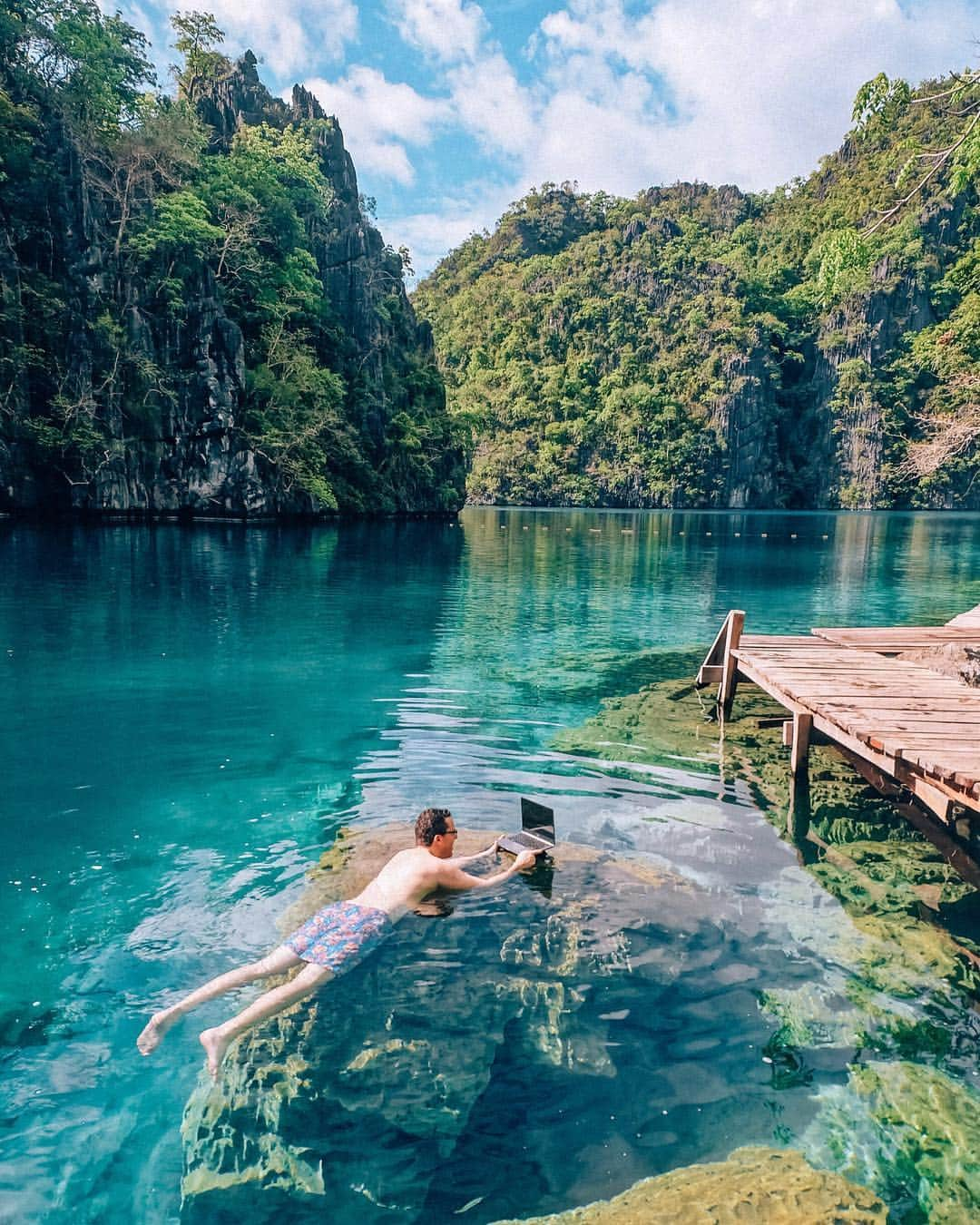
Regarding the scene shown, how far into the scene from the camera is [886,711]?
26.5 feet

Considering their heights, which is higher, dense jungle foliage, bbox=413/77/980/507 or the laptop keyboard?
dense jungle foliage, bbox=413/77/980/507

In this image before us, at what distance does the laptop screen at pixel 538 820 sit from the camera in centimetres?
700

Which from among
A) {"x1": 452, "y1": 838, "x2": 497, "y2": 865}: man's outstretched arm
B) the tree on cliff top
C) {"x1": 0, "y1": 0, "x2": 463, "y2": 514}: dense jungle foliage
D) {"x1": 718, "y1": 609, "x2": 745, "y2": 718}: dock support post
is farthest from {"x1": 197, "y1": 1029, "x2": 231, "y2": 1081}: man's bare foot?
{"x1": 0, "y1": 0, "x2": 463, "y2": 514}: dense jungle foliage

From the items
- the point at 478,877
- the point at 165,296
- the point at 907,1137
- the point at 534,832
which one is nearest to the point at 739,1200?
the point at 907,1137

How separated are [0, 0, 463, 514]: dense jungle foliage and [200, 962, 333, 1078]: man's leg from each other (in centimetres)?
4077

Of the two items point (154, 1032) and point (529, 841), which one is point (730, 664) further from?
point (154, 1032)

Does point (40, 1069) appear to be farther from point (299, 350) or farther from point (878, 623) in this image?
point (299, 350)

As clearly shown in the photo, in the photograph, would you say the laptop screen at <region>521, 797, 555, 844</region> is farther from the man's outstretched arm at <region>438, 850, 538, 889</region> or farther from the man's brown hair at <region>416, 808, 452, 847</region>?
the man's brown hair at <region>416, 808, 452, 847</region>

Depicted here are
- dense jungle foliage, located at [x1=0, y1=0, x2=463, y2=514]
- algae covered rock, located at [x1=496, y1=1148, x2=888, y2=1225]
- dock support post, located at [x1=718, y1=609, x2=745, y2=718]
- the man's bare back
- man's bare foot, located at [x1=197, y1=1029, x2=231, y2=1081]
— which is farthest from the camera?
dense jungle foliage, located at [x1=0, y1=0, x2=463, y2=514]

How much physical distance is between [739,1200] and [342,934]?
8.74 feet

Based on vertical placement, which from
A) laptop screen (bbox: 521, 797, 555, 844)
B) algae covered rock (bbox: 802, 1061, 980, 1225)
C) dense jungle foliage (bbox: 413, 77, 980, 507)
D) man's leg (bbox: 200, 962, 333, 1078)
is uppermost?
dense jungle foliage (bbox: 413, 77, 980, 507)

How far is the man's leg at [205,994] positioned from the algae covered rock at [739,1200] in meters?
2.01

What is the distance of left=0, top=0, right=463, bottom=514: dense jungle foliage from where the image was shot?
4047cm

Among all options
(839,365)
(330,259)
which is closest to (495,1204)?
(330,259)
